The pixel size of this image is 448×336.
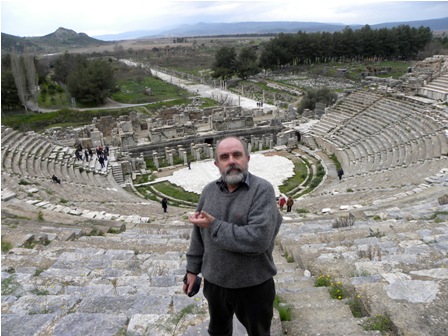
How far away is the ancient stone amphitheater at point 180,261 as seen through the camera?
11.8 ft

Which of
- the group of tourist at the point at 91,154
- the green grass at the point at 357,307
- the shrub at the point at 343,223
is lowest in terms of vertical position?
the group of tourist at the point at 91,154

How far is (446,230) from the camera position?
6.96 meters

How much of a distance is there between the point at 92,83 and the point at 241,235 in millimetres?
41509

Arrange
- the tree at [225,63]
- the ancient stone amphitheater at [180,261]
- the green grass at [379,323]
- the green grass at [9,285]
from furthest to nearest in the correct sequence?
the tree at [225,63]
the green grass at [9,285]
the ancient stone amphitheater at [180,261]
the green grass at [379,323]

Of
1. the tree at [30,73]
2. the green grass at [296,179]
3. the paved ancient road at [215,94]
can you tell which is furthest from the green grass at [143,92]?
the green grass at [296,179]

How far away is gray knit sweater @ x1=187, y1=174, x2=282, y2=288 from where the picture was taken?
9.11ft

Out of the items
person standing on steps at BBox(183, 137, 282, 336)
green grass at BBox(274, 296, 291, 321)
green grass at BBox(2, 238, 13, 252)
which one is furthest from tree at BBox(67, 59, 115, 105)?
person standing on steps at BBox(183, 137, 282, 336)

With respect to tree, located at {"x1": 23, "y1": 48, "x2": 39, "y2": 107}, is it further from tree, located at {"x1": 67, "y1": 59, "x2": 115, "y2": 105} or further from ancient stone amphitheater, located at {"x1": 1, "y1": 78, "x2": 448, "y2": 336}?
ancient stone amphitheater, located at {"x1": 1, "y1": 78, "x2": 448, "y2": 336}

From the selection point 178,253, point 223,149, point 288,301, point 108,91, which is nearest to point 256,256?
point 223,149

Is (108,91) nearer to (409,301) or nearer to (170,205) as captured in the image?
(170,205)

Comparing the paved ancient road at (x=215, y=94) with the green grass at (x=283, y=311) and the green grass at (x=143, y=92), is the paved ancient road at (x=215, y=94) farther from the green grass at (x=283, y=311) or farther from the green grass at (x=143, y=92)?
the green grass at (x=283, y=311)

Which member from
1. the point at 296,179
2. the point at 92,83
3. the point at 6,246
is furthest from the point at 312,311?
the point at 92,83

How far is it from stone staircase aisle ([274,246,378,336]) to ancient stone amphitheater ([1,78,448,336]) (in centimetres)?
1

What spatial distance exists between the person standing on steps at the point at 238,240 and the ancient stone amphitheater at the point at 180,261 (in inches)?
20.9
